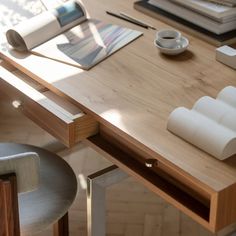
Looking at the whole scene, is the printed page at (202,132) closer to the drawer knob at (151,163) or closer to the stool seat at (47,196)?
the drawer knob at (151,163)

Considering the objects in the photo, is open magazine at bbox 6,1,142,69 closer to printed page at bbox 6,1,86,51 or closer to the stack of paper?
printed page at bbox 6,1,86,51

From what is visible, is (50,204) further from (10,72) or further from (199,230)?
(199,230)

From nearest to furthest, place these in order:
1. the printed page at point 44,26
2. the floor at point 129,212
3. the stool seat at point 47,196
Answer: the stool seat at point 47,196, the printed page at point 44,26, the floor at point 129,212

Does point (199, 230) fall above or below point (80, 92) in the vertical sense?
below

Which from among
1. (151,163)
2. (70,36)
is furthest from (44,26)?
(151,163)

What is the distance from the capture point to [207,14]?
1858 mm

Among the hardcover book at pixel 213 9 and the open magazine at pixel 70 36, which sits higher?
the hardcover book at pixel 213 9

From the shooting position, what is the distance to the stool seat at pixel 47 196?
65.5 inches

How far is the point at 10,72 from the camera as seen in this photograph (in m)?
1.76

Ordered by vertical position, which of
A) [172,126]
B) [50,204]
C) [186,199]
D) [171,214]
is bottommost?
[171,214]

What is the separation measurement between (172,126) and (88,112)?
22 cm

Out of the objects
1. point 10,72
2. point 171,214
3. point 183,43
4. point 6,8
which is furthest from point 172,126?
point 171,214

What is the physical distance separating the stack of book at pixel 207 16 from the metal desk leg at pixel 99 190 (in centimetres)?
47

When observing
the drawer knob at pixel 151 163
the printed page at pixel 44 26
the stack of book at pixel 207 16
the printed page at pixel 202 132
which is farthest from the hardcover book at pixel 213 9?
the drawer knob at pixel 151 163
